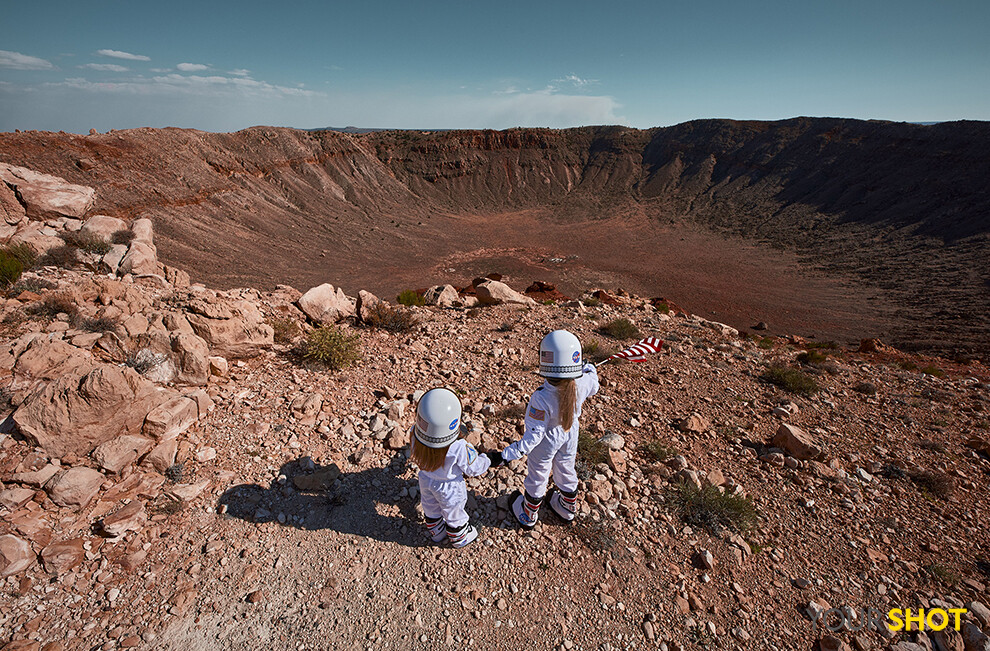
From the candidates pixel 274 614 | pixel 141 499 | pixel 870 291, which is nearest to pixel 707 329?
pixel 274 614

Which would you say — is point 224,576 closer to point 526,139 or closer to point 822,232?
point 822,232

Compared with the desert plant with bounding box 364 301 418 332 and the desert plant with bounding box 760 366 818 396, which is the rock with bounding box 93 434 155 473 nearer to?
the desert plant with bounding box 364 301 418 332

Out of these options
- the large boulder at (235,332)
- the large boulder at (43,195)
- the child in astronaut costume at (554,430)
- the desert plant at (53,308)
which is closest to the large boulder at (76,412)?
the large boulder at (235,332)

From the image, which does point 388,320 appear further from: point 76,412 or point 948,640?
point 948,640

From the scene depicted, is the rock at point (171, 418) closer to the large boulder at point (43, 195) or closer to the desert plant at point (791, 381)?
the desert plant at point (791, 381)

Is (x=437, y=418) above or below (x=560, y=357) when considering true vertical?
below

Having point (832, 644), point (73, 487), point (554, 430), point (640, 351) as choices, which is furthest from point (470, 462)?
point (73, 487)
